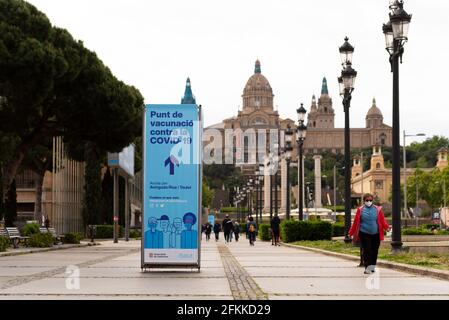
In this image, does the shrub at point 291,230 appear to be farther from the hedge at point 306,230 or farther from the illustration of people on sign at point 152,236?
the illustration of people on sign at point 152,236

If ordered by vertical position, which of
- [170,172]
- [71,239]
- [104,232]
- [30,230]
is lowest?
[104,232]

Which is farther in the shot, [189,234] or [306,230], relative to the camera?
[306,230]

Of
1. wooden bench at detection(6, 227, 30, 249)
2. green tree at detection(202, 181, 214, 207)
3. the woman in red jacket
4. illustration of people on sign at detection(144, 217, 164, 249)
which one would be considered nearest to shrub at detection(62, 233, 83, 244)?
wooden bench at detection(6, 227, 30, 249)

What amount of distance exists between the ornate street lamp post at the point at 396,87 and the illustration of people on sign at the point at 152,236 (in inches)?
260

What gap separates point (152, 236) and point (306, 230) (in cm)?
2308

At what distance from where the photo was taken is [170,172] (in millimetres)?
15359

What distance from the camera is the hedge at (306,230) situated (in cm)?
3706

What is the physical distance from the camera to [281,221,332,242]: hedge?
3706cm

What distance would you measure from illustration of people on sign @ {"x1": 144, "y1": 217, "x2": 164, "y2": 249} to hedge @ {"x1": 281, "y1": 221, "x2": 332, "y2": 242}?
22040mm

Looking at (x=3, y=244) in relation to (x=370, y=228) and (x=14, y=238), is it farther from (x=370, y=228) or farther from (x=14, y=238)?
(x=370, y=228)

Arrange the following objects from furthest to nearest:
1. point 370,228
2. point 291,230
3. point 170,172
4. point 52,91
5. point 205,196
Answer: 1. point 205,196
2. point 291,230
3. point 52,91
4. point 370,228
5. point 170,172

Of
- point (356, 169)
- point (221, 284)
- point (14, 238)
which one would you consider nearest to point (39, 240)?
point (14, 238)
